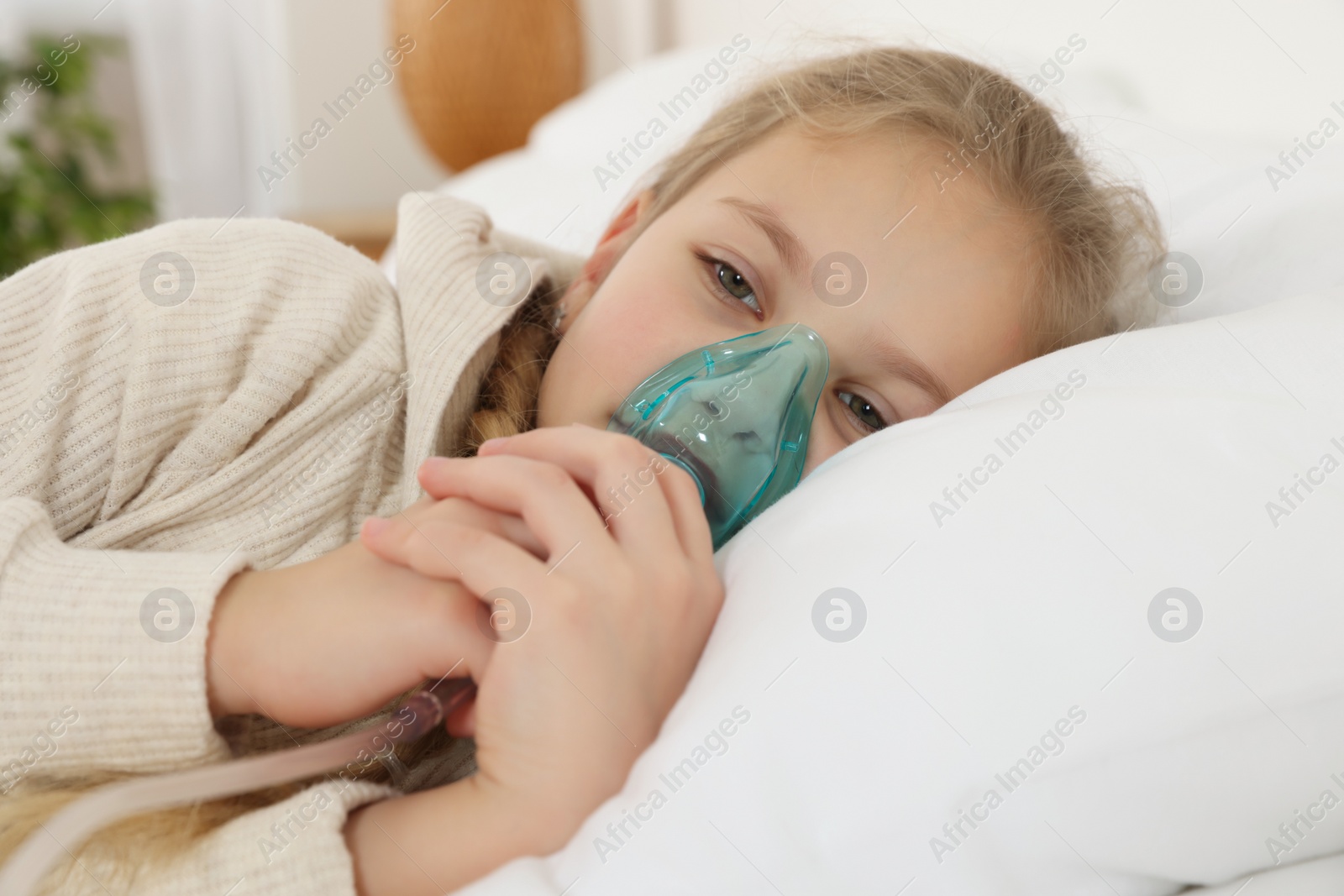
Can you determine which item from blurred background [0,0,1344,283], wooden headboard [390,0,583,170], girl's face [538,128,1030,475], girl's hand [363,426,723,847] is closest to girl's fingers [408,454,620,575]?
girl's hand [363,426,723,847]

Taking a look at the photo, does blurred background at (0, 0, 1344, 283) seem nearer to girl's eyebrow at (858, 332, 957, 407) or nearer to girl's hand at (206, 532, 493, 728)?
girl's eyebrow at (858, 332, 957, 407)

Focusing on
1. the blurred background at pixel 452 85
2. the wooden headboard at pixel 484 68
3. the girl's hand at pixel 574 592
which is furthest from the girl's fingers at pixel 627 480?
the wooden headboard at pixel 484 68

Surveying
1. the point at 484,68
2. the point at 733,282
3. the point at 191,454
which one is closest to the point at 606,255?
the point at 733,282

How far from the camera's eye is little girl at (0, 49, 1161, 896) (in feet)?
1.83

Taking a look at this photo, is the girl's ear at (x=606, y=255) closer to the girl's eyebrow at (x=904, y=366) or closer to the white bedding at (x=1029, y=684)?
the girl's eyebrow at (x=904, y=366)

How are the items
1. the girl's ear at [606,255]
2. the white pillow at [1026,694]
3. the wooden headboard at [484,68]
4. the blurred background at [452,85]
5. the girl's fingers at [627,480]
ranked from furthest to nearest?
the wooden headboard at [484,68] → the blurred background at [452,85] → the girl's ear at [606,255] → the girl's fingers at [627,480] → the white pillow at [1026,694]

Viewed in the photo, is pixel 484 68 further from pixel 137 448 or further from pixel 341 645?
pixel 341 645

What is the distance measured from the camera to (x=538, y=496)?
0.59 metres

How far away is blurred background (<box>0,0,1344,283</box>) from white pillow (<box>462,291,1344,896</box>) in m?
0.69

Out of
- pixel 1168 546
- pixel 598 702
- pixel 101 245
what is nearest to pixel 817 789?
pixel 598 702

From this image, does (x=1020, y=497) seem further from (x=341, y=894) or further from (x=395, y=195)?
(x=395, y=195)

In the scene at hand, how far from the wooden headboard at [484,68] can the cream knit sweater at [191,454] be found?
1810mm

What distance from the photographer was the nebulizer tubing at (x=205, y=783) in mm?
507

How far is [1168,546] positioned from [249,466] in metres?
0.64
